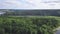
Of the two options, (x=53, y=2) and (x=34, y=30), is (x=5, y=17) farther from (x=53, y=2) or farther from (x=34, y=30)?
(x=53, y=2)

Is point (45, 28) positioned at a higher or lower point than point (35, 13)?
lower

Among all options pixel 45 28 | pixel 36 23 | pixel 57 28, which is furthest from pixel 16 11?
pixel 57 28

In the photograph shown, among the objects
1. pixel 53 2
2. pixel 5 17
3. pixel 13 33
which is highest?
pixel 53 2

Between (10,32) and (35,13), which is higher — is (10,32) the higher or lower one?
the lower one

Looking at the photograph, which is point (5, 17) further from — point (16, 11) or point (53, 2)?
point (53, 2)

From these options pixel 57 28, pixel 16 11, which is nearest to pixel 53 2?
pixel 57 28

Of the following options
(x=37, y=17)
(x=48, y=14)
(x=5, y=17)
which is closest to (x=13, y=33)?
(x=5, y=17)
